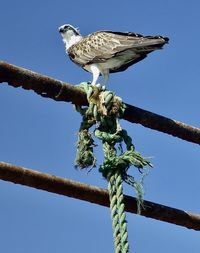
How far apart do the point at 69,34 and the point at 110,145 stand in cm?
619

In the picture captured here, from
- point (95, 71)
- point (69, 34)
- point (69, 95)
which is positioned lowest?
point (69, 95)

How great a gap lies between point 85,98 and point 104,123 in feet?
0.68

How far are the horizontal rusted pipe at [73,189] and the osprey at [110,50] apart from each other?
3360mm

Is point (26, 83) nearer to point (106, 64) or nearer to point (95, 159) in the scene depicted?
point (95, 159)

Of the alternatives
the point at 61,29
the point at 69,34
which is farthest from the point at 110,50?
the point at 61,29

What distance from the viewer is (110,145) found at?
3.86m

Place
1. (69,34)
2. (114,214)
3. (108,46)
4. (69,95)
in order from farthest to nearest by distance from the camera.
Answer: (69,34) < (108,46) < (69,95) < (114,214)

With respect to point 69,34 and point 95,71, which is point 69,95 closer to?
point 95,71

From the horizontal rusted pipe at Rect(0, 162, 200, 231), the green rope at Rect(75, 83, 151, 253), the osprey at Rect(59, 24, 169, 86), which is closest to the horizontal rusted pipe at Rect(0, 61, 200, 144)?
the green rope at Rect(75, 83, 151, 253)

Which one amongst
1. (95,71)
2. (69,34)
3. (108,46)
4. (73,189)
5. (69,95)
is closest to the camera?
(73,189)

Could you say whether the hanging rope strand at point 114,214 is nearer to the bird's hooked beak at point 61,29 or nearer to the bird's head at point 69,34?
the bird's head at point 69,34

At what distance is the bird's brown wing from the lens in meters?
7.23

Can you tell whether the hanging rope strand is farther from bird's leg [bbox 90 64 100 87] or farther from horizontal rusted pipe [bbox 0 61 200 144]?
bird's leg [bbox 90 64 100 87]

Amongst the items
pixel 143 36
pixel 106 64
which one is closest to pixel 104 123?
pixel 143 36
